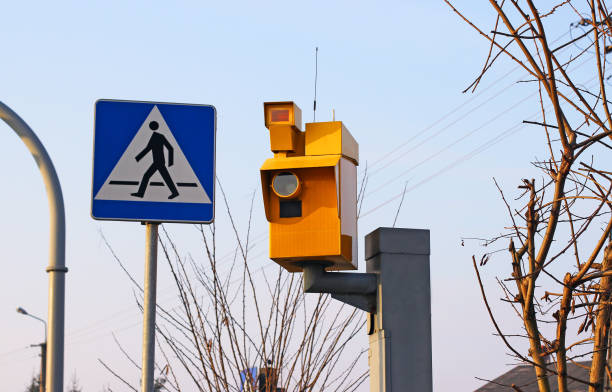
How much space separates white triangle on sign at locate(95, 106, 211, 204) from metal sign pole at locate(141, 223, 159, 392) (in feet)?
0.52

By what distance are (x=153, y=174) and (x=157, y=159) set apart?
61 millimetres

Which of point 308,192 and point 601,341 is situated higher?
point 308,192

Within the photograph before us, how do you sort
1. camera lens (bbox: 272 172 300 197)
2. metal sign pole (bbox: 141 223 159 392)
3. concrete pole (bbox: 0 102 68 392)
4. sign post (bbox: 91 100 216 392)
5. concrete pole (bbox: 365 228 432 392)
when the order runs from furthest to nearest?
camera lens (bbox: 272 172 300 197) → concrete pole (bbox: 365 228 432 392) → concrete pole (bbox: 0 102 68 392) → sign post (bbox: 91 100 216 392) → metal sign pole (bbox: 141 223 159 392)

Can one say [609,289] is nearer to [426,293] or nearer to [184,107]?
[426,293]

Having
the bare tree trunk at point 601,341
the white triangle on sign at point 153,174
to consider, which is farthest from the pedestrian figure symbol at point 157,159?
the bare tree trunk at point 601,341

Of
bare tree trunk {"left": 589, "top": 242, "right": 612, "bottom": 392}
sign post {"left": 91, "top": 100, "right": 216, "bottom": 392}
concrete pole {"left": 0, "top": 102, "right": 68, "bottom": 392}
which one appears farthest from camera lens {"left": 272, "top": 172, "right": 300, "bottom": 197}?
bare tree trunk {"left": 589, "top": 242, "right": 612, "bottom": 392}

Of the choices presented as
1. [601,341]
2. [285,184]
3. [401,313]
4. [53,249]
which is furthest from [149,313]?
[601,341]

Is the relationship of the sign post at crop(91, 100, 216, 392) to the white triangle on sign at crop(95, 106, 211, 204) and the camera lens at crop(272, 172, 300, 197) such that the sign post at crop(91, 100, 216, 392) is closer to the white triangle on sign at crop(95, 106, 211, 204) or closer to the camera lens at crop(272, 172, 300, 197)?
the white triangle on sign at crop(95, 106, 211, 204)

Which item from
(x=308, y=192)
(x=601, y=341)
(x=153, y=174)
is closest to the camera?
(x=601, y=341)

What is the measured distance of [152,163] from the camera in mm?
3449

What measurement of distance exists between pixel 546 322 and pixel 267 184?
4.72ft

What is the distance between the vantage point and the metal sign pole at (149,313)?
312cm

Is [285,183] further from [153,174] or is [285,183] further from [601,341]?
[601,341]

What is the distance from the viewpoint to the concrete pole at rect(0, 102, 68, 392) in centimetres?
375
